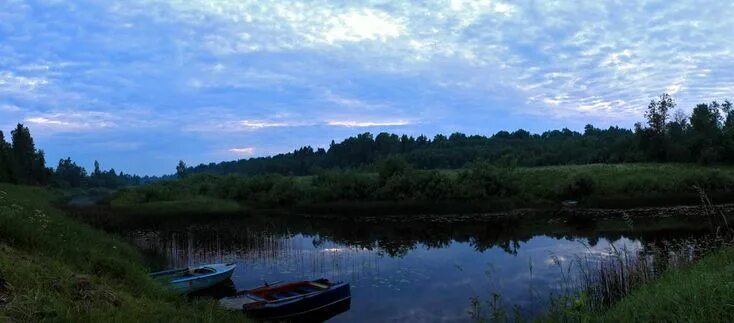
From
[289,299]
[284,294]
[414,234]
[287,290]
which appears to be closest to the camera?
[289,299]

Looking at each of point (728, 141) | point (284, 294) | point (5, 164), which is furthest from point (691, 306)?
point (5, 164)

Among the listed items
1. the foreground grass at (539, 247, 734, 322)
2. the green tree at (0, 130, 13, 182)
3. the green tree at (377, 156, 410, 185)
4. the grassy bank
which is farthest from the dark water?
the green tree at (0, 130, 13, 182)

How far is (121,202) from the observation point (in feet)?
256

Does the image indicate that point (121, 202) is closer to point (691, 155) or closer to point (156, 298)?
point (156, 298)

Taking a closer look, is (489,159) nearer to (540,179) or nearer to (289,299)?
(540,179)

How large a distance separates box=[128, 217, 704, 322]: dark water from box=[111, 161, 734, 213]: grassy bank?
18000 mm

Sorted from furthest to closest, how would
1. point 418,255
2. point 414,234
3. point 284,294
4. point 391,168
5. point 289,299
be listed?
point 391,168
point 414,234
point 418,255
point 284,294
point 289,299

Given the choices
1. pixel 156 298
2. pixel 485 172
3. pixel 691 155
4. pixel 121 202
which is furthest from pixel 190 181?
pixel 156 298

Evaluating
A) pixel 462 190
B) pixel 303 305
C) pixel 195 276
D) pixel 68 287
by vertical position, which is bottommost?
pixel 303 305

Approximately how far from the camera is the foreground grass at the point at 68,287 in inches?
303

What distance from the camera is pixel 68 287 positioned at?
964 centimetres

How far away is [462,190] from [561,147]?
196 ft

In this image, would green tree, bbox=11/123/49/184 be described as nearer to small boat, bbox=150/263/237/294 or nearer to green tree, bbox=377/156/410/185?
green tree, bbox=377/156/410/185

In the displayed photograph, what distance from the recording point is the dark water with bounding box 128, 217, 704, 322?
18625 mm
